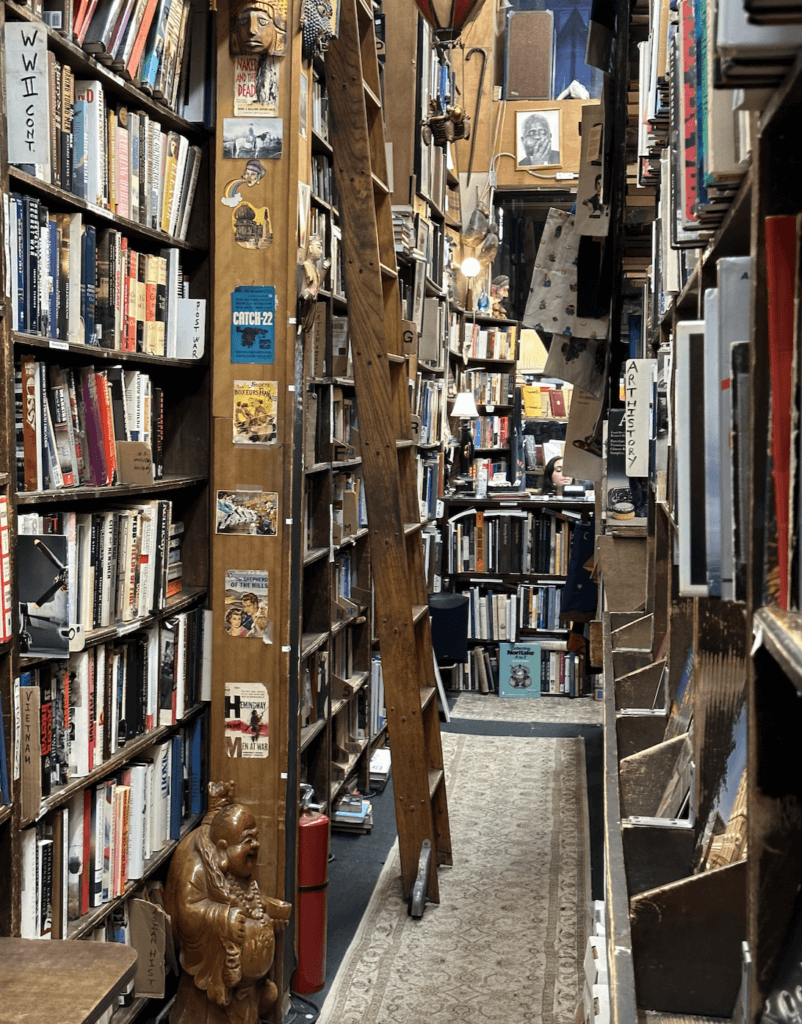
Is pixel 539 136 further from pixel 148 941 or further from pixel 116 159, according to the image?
pixel 148 941

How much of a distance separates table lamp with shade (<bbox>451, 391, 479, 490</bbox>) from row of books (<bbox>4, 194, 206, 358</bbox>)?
3.92m

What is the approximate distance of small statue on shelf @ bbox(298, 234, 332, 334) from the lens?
294cm

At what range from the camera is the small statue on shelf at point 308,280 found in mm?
2936

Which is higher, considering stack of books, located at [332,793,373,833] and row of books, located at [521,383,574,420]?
row of books, located at [521,383,574,420]

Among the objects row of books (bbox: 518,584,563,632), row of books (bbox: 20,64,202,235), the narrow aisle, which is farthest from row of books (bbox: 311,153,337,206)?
row of books (bbox: 518,584,563,632)

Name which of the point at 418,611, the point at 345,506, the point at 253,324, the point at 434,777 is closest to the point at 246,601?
the point at 253,324

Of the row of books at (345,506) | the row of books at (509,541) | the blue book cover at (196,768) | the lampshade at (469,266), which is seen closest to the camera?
the blue book cover at (196,768)

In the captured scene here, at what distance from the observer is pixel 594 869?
411 centimetres

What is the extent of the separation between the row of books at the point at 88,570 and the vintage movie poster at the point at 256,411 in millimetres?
301

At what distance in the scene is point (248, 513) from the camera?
115 inches

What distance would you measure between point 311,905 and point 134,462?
1477 millimetres

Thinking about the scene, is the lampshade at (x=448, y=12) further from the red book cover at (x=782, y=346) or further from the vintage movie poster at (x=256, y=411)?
the red book cover at (x=782, y=346)

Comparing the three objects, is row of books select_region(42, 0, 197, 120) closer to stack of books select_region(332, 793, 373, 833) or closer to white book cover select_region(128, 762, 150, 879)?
white book cover select_region(128, 762, 150, 879)

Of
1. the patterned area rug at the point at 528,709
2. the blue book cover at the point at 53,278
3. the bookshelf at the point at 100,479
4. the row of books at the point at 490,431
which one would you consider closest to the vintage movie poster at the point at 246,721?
the bookshelf at the point at 100,479
